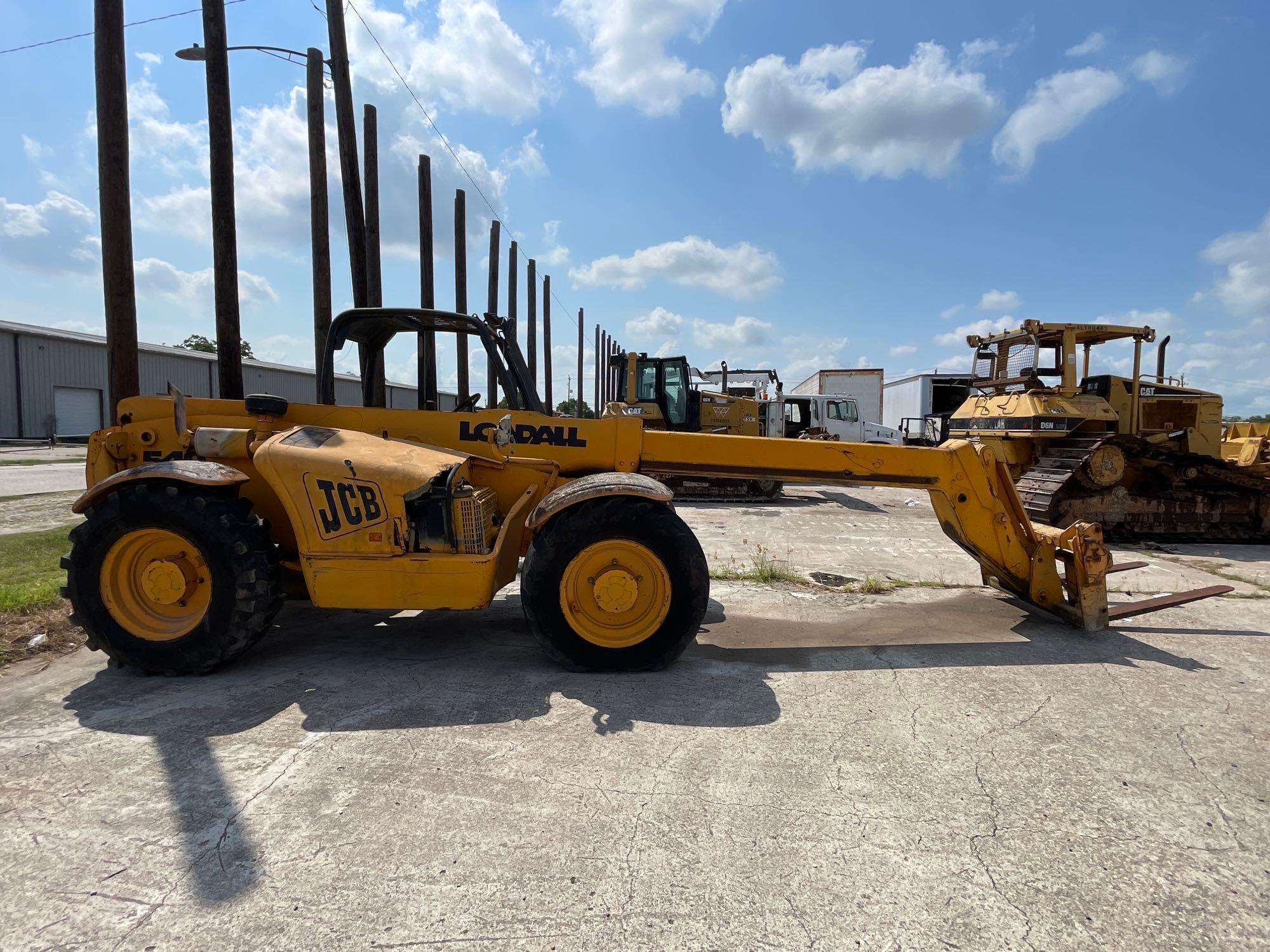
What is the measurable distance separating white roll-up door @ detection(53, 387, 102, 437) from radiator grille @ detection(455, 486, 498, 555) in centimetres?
3679

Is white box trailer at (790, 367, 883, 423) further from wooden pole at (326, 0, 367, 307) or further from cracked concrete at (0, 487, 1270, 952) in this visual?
cracked concrete at (0, 487, 1270, 952)

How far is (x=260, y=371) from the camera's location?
A: 41594 mm

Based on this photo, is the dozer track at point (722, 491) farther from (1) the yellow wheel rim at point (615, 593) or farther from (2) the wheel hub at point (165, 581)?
(2) the wheel hub at point (165, 581)

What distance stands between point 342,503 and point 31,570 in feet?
14.5

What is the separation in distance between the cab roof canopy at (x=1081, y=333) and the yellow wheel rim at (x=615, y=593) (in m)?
8.25

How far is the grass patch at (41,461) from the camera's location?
18.6m

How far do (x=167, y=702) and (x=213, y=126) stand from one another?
6.73 meters

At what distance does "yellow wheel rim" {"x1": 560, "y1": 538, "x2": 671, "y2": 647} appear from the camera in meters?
4.01

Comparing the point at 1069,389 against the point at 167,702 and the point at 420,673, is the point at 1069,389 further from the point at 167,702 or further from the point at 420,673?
the point at 167,702

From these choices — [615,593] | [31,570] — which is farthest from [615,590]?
[31,570]

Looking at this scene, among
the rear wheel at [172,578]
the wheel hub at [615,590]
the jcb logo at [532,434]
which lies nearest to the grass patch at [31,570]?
the rear wheel at [172,578]

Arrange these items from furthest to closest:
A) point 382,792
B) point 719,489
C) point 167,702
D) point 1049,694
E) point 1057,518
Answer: point 719,489
point 1057,518
point 1049,694
point 167,702
point 382,792

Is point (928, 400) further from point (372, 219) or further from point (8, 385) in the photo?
point (8, 385)

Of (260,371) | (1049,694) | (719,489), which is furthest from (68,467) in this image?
(260,371)
